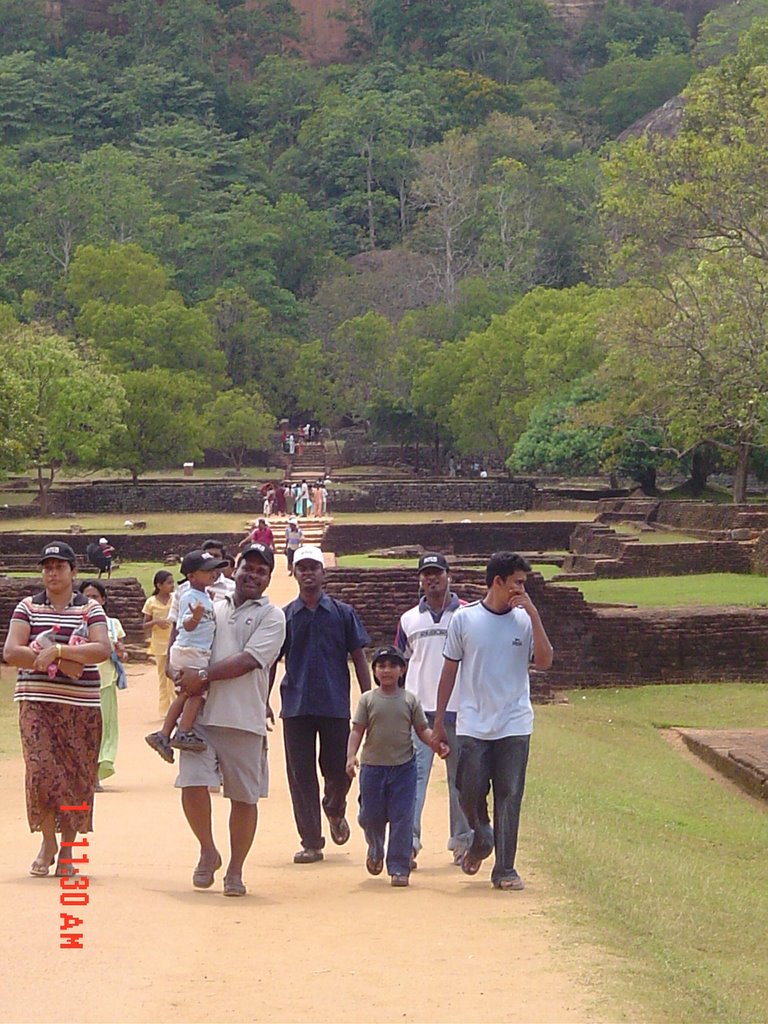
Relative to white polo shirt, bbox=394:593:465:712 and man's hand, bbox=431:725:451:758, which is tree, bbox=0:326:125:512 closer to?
white polo shirt, bbox=394:593:465:712

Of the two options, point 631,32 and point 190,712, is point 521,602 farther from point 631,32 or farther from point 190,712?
point 631,32

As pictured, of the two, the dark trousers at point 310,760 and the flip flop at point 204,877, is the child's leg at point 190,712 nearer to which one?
the flip flop at point 204,877

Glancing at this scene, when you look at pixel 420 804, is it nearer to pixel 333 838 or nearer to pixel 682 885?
pixel 333 838

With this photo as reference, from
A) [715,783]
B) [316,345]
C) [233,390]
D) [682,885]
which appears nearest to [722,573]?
[715,783]

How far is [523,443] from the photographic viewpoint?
130 ft

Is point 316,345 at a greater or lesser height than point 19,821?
greater

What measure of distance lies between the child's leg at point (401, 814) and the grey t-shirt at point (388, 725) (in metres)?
0.06

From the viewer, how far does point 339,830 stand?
7.90 m

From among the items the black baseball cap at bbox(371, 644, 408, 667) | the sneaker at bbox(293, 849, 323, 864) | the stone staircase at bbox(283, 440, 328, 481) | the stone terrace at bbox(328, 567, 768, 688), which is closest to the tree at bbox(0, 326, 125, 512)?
the stone staircase at bbox(283, 440, 328, 481)

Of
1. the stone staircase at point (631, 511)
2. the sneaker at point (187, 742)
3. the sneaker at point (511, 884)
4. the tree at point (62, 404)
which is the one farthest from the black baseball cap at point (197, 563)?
the tree at point (62, 404)

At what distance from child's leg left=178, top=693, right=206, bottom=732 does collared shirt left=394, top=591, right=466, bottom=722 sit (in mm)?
1313

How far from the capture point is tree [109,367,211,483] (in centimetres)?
4156

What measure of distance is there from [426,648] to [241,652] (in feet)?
4.14

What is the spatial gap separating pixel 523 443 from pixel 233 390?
11.6 metres
